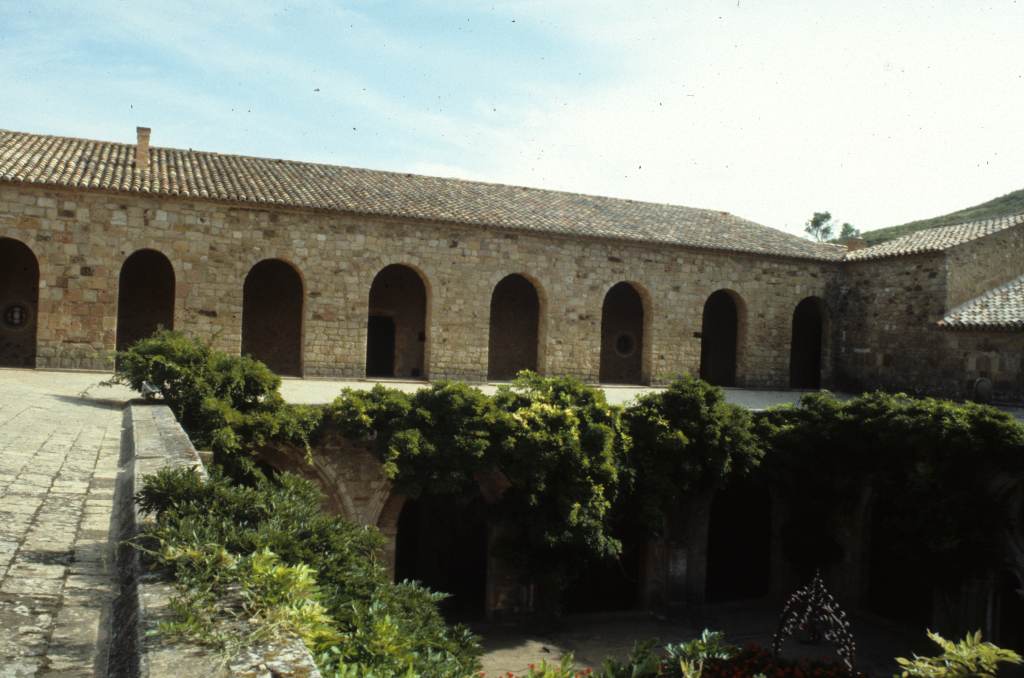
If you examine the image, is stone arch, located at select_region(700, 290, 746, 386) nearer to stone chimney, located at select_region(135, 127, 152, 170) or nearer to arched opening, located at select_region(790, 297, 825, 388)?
arched opening, located at select_region(790, 297, 825, 388)

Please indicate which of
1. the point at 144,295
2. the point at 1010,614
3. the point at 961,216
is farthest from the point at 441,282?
the point at 961,216

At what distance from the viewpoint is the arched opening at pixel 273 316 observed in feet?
69.5

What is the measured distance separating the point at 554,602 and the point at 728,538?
4.39 meters

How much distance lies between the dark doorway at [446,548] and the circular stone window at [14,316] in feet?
35.7

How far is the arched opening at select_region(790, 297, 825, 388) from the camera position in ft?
86.1

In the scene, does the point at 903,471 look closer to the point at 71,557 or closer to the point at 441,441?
the point at 441,441

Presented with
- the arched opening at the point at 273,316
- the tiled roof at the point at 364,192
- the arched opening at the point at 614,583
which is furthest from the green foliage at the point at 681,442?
the arched opening at the point at 273,316

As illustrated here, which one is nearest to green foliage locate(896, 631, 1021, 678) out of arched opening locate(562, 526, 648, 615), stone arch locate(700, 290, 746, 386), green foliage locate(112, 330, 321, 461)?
green foliage locate(112, 330, 321, 461)

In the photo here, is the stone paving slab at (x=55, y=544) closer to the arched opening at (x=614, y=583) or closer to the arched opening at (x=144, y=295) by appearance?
the arched opening at (x=614, y=583)

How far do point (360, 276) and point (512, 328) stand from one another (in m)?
5.71

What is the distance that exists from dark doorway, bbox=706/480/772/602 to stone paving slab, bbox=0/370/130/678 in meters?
11.4

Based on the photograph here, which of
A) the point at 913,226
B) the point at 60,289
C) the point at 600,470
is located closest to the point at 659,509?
the point at 600,470

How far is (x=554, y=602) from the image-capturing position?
14.2 m

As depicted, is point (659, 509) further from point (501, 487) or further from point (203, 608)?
point (203, 608)
